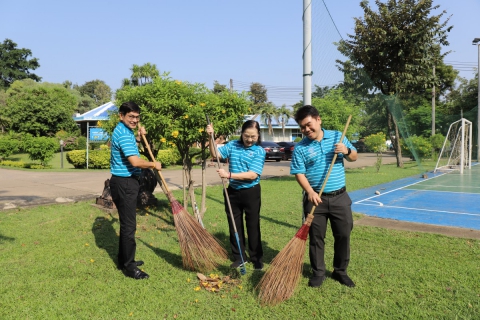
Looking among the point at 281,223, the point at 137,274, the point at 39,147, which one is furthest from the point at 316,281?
the point at 39,147

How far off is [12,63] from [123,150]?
183ft

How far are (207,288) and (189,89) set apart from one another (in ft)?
9.34

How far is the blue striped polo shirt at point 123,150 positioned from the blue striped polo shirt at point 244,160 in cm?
95

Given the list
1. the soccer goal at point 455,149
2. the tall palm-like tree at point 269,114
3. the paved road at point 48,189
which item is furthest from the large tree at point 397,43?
the tall palm-like tree at point 269,114

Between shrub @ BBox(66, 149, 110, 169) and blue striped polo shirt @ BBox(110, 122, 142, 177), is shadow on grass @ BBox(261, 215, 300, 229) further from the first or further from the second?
shrub @ BBox(66, 149, 110, 169)

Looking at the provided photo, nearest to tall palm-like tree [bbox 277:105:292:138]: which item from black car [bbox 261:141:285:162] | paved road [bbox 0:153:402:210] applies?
black car [bbox 261:141:285:162]

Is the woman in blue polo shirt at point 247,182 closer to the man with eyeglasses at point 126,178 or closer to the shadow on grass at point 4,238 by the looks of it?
the man with eyeglasses at point 126,178

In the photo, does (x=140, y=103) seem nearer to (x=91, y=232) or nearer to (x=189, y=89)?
(x=189, y=89)

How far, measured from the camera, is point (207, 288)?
3504 mm

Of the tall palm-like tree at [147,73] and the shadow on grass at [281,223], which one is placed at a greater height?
the tall palm-like tree at [147,73]

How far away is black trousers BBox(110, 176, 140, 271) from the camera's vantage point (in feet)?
12.4

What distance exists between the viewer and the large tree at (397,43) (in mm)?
15445

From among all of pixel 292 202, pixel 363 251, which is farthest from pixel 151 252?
pixel 292 202

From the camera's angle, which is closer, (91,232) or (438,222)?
(91,232)
